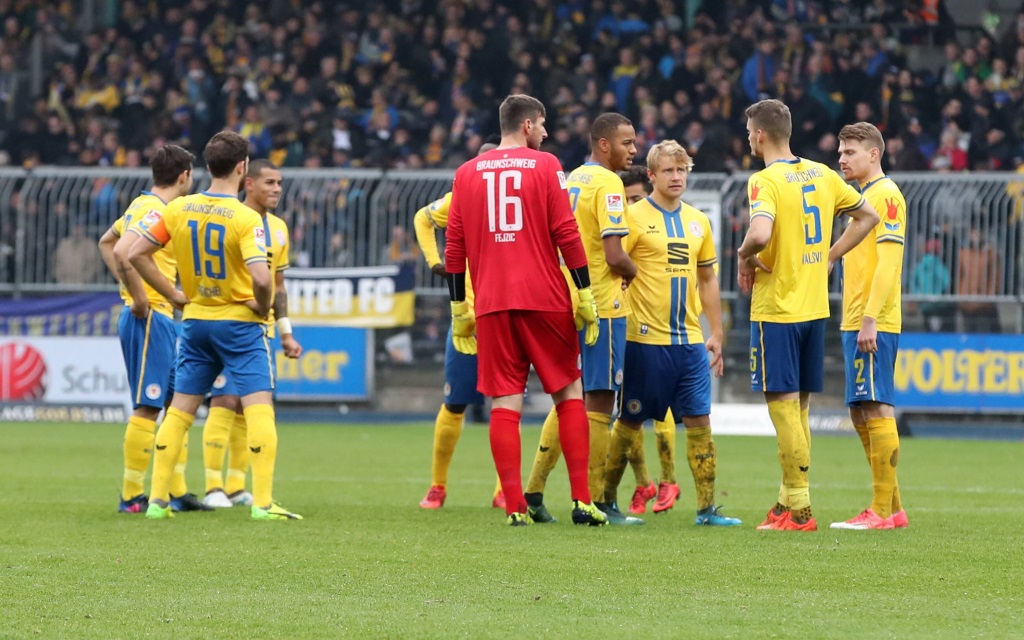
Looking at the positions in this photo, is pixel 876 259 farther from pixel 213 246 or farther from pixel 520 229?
pixel 213 246

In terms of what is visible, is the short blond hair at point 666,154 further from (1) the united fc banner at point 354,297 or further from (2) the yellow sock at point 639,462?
(1) the united fc banner at point 354,297

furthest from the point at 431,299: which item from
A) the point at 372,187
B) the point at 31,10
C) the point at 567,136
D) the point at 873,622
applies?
the point at 873,622

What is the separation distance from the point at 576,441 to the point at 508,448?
0.36 m

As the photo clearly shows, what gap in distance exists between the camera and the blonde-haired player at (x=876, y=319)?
820 cm

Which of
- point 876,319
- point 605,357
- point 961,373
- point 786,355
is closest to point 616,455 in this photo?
point 605,357

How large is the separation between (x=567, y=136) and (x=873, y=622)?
55.5 ft

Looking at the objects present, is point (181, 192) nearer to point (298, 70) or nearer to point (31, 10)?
point (298, 70)

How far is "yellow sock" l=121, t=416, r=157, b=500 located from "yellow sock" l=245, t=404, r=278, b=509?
845 millimetres

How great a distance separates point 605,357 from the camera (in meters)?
8.38

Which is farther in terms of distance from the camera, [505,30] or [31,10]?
[31,10]

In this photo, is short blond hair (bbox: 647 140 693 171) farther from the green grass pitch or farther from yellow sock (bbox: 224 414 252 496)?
yellow sock (bbox: 224 414 252 496)

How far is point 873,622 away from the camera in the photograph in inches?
209

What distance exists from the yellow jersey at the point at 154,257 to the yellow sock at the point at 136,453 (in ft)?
2.39

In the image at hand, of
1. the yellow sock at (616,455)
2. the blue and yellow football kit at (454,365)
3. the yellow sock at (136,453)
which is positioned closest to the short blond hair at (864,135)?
the yellow sock at (616,455)
